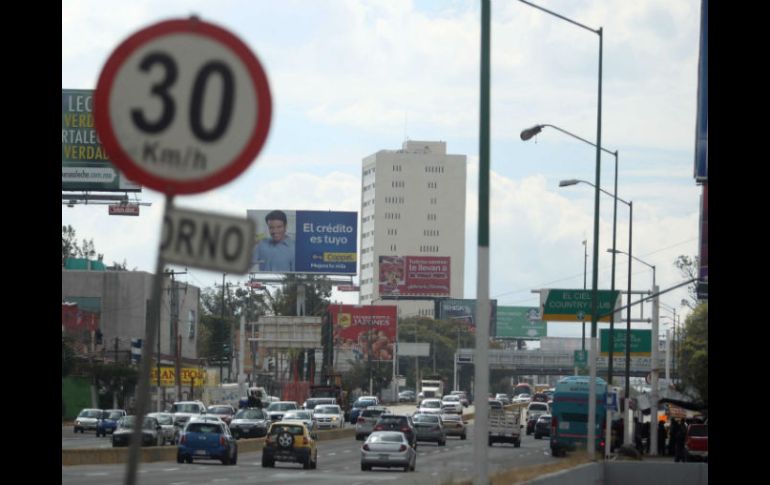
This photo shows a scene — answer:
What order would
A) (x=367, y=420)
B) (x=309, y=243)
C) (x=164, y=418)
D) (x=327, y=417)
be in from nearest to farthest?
(x=164, y=418) < (x=367, y=420) < (x=327, y=417) < (x=309, y=243)

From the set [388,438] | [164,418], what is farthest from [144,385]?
[164,418]

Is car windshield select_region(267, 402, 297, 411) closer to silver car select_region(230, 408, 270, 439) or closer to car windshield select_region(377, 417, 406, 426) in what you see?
silver car select_region(230, 408, 270, 439)

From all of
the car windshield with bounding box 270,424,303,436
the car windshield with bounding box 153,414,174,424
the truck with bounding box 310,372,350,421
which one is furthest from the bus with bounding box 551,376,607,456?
the truck with bounding box 310,372,350,421

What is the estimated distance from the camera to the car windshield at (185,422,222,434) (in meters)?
47.7

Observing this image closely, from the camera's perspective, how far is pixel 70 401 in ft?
287

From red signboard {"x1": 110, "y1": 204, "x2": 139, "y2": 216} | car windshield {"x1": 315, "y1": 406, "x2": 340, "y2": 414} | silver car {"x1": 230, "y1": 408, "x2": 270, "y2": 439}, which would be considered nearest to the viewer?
silver car {"x1": 230, "y1": 408, "x2": 270, "y2": 439}

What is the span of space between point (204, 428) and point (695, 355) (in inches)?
1528

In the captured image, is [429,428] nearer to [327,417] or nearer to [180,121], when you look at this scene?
[327,417]

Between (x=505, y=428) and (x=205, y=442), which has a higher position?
(x=205, y=442)

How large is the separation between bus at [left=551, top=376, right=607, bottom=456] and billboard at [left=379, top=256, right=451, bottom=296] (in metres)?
86.1

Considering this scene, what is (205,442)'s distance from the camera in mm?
47594

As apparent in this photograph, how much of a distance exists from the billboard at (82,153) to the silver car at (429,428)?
18.2 meters

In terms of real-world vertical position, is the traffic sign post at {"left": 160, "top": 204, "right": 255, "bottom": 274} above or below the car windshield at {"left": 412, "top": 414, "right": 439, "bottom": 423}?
above
